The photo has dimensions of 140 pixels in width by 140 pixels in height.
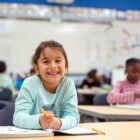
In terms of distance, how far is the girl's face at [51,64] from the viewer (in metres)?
1.84

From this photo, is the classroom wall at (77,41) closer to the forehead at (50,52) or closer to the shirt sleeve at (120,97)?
the shirt sleeve at (120,97)

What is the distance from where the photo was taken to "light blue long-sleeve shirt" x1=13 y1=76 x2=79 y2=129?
181cm

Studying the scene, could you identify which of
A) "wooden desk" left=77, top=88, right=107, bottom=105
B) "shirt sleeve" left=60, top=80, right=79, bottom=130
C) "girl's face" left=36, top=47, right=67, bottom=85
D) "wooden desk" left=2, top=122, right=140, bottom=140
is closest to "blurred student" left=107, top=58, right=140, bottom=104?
"wooden desk" left=2, top=122, right=140, bottom=140

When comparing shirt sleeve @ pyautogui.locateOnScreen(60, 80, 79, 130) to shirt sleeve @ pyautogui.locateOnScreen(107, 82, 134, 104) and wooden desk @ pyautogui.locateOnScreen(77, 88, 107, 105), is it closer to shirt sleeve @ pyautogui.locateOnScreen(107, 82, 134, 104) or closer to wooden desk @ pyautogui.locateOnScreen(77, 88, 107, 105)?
shirt sleeve @ pyautogui.locateOnScreen(107, 82, 134, 104)

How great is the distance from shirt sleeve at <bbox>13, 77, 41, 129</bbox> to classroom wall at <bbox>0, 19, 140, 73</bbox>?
5.72 metres

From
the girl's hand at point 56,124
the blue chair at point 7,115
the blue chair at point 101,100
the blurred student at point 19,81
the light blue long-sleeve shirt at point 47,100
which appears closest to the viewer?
the girl's hand at point 56,124

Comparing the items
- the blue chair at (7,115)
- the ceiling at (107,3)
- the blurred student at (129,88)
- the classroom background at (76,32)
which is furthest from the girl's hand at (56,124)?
the ceiling at (107,3)

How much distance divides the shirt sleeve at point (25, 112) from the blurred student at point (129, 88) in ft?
5.54

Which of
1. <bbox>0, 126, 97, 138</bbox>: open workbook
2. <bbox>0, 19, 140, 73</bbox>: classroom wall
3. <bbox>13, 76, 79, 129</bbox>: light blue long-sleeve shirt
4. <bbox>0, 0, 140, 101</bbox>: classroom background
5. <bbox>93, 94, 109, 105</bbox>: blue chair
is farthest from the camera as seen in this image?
<bbox>0, 19, 140, 73</bbox>: classroom wall

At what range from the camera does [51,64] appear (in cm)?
184

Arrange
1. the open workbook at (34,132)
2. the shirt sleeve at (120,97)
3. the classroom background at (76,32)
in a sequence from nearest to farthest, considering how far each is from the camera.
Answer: the open workbook at (34,132) → the shirt sleeve at (120,97) → the classroom background at (76,32)

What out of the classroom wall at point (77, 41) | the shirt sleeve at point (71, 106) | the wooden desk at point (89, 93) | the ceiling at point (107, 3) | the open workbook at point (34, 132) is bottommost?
the wooden desk at point (89, 93)

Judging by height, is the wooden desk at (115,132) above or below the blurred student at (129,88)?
below

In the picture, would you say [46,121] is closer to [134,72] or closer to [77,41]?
[134,72]
